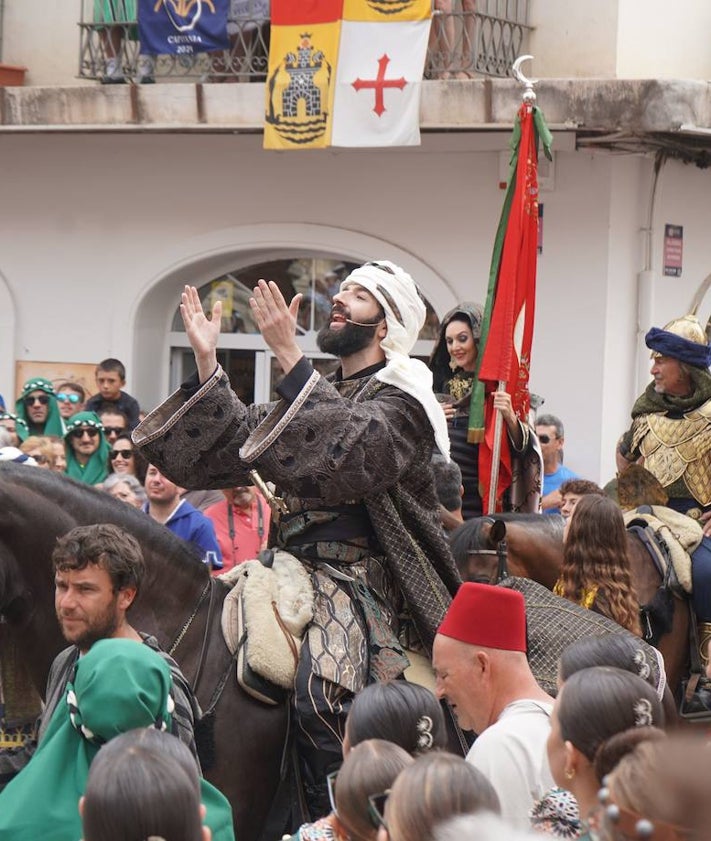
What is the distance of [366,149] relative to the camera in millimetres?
13148

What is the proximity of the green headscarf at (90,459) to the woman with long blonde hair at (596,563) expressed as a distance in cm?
421

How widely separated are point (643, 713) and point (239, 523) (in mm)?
5586

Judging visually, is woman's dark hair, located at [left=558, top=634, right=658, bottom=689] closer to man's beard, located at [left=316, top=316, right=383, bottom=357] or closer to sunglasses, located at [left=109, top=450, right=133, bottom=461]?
man's beard, located at [left=316, top=316, right=383, bottom=357]

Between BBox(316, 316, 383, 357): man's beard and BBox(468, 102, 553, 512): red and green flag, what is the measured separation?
1987 millimetres

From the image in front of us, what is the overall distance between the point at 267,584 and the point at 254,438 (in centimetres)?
51

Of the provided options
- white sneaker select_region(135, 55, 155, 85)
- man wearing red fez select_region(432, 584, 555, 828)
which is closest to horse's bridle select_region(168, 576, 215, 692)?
man wearing red fez select_region(432, 584, 555, 828)

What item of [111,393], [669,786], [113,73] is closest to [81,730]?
[669,786]

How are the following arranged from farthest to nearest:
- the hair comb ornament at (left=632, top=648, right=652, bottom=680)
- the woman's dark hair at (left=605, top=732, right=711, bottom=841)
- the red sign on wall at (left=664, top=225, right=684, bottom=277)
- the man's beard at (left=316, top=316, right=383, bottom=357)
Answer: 1. the red sign on wall at (left=664, top=225, right=684, bottom=277)
2. the man's beard at (left=316, top=316, right=383, bottom=357)
3. the hair comb ornament at (left=632, top=648, right=652, bottom=680)
4. the woman's dark hair at (left=605, top=732, right=711, bottom=841)

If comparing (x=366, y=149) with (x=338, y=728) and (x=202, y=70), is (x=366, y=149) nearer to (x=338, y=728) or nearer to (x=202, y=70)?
(x=202, y=70)

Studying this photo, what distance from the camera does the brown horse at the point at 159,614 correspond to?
5.00 metres

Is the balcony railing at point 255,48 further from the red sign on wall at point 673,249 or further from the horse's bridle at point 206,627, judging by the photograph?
the horse's bridle at point 206,627

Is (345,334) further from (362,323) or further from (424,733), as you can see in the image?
(424,733)

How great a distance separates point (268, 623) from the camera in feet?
16.5

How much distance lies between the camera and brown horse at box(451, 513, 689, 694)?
6.02 m
